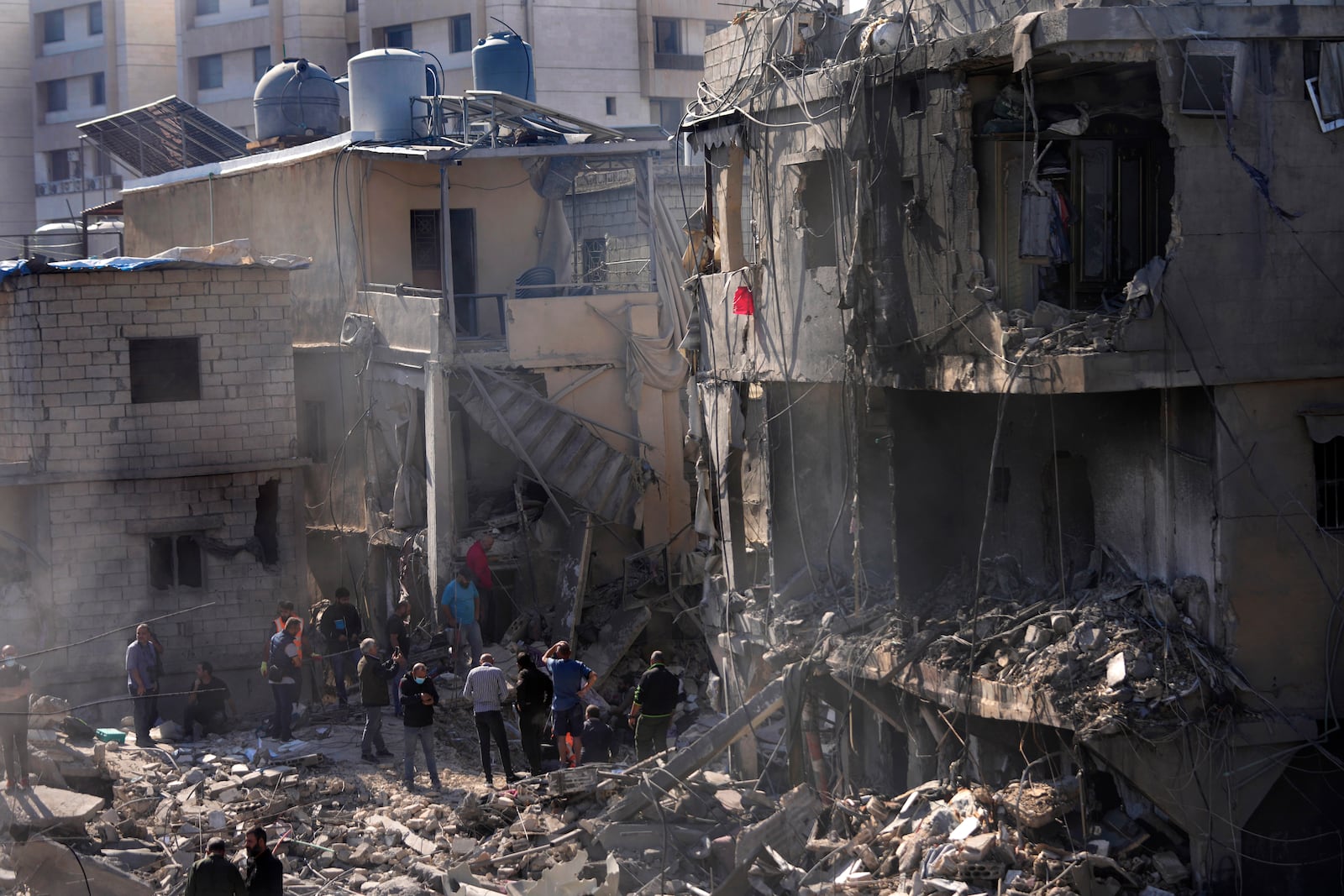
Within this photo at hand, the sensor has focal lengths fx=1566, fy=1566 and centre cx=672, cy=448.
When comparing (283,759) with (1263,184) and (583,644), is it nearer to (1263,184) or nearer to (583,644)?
(583,644)

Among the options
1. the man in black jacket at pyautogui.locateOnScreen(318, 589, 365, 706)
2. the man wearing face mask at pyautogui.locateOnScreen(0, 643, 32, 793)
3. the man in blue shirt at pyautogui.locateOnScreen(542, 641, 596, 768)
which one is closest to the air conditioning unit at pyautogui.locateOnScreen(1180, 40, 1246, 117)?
the man in blue shirt at pyautogui.locateOnScreen(542, 641, 596, 768)

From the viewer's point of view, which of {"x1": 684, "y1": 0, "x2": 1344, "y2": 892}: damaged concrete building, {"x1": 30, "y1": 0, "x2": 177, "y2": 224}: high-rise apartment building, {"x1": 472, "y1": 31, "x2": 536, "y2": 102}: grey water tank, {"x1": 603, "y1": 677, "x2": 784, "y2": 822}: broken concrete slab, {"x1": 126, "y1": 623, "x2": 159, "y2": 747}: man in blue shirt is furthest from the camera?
{"x1": 30, "y1": 0, "x2": 177, "y2": 224}: high-rise apartment building

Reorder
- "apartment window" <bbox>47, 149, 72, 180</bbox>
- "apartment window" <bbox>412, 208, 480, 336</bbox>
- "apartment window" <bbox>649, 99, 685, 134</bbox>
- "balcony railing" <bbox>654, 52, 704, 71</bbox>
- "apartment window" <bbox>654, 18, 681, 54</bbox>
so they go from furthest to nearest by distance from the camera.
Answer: "apartment window" <bbox>47, 149, 72, 180</bbox> → "apartment window" <bbox>649, 99, 685, 134</bbox> → "apartment window" <bbox>654, 18, 681, 54</bbox> → "balcony railing" <bbox>654, 52, 704, 71</bbox> → "apartment window" <bbox>412, 208, 480, 336</bbox>

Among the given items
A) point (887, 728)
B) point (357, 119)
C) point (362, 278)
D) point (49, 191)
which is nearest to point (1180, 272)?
point (887, 728)

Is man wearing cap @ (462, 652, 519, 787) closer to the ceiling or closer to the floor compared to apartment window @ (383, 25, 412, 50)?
closer to the floor

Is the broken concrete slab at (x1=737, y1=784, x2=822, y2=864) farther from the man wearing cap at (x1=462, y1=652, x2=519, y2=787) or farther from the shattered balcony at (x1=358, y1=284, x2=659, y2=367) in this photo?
the shattered balcony at (x1=358, y1=284, x2=659, y2=367)

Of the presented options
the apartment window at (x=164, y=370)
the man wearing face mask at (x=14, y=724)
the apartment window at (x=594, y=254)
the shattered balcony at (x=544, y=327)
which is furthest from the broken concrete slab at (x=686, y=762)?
the apartment window at (x=594, y=254)

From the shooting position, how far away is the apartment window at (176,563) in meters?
21.2

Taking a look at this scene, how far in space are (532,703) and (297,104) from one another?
16899mm

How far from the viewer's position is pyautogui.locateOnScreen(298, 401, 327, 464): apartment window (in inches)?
982

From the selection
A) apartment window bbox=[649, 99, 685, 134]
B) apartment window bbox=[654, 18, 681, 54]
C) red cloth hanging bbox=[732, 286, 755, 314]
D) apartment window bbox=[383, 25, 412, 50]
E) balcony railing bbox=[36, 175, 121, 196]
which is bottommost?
red cloth hanging bbox=[732, 286, 755, 314]

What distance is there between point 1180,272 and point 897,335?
9.41 feet

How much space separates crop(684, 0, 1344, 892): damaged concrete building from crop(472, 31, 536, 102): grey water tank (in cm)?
1118

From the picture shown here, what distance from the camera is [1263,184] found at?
12.4 metres
